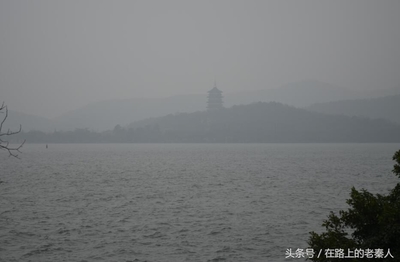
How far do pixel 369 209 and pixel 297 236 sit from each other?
37.7ft

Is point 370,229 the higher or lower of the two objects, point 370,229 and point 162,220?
the higher

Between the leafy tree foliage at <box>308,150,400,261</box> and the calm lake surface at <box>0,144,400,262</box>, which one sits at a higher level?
the leafy tree foliage at <box>308,150,400,261</box>

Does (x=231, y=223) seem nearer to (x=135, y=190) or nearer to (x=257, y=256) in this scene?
(x=257, y=256)

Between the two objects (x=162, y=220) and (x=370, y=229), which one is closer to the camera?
(x=370, y=229)

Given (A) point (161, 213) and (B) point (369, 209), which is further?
(A) point (161, 213)

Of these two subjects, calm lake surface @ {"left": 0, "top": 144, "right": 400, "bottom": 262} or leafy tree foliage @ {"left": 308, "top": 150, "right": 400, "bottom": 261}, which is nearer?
leafy tree foliage @ {"left": 308, "top": 150, "right": 400, "bottom": 261}

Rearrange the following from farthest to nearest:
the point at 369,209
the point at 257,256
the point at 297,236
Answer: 1. the point at 297,236
2. the point at 257,256
3. the point at 369,209

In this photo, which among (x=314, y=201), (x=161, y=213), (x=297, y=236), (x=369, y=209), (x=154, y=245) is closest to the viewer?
(x=369, y=209)

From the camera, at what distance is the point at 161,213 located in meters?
27.8

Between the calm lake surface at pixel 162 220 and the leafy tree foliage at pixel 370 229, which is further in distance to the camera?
the calm lake surface at pixel 162 220

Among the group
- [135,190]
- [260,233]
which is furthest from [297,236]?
[135,190]

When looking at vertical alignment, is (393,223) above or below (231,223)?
above

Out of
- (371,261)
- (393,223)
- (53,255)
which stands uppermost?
(393,223)

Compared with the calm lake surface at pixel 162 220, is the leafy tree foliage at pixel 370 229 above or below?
above
